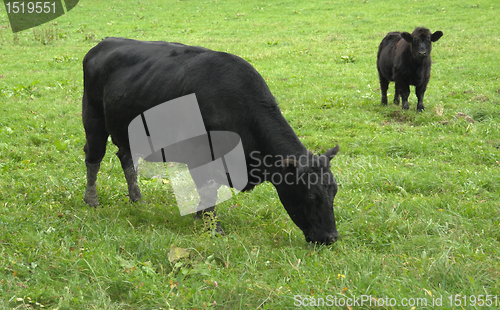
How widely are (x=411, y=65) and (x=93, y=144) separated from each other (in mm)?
7953

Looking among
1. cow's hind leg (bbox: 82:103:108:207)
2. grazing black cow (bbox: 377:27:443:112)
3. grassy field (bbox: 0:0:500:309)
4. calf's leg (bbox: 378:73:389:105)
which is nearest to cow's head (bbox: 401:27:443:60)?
grazing black cow (bbox: 377:27:443:112)

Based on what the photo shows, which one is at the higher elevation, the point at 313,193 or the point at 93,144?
the point at 313,193

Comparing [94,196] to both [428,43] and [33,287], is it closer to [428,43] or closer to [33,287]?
[33,287]

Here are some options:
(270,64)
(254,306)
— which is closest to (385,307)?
(254,306)

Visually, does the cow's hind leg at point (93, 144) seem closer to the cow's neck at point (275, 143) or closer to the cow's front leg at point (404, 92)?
the cow's neck at point (275, 143)

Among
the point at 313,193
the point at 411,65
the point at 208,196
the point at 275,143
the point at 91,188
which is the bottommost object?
the point at 91,188

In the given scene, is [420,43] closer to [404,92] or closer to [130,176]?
[404,92]

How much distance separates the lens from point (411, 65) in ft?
33.4

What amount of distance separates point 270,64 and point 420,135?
809cm

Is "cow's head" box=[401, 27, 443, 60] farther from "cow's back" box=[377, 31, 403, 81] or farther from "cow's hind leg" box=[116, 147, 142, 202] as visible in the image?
"cow's hind leg" box=[116, 147, 142, 202]

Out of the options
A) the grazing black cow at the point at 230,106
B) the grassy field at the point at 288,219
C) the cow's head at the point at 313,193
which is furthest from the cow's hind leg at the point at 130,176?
the cow's head at the point at 313,193

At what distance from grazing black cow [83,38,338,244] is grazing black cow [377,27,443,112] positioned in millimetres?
6600

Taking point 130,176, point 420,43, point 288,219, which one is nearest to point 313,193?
point 288,219

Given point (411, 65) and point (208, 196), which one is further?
point (411, 65)
